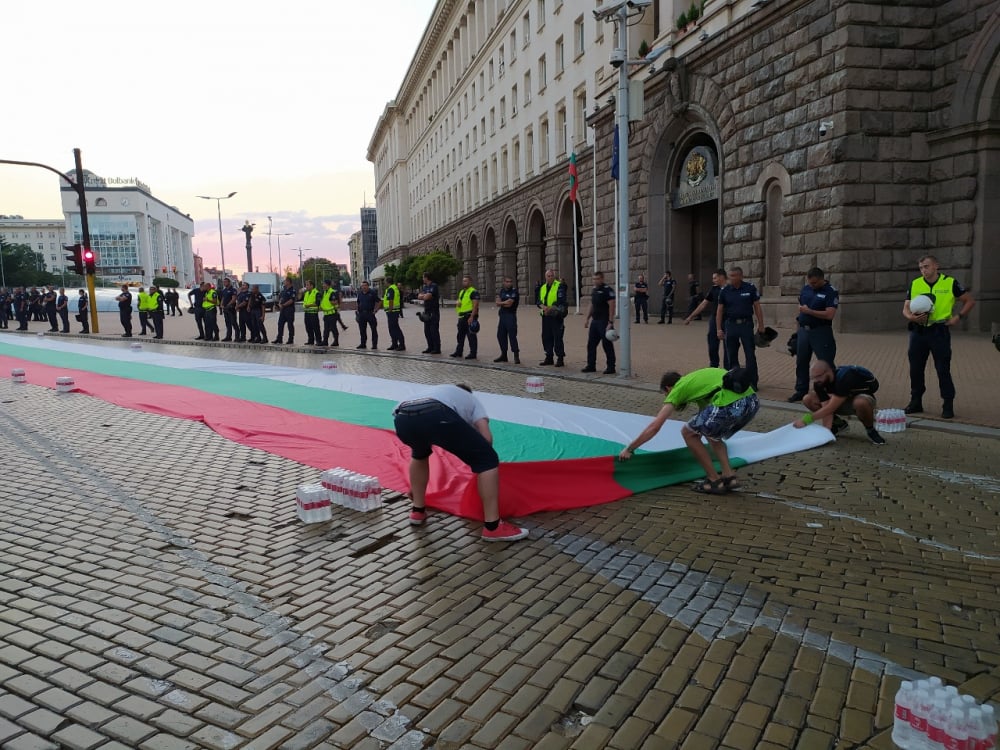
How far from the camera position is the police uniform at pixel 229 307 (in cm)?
2402

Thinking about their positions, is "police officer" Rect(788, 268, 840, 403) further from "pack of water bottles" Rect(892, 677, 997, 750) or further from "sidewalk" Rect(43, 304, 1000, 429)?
"pack of water bottles" Rect(892, 677, 997, 750)

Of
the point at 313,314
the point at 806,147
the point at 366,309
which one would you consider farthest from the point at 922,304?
the point at 313,314

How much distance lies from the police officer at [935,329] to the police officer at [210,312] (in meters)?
20.7

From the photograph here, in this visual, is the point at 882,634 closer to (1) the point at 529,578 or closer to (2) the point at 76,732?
(1) the point at 529,578

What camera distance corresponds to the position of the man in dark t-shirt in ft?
24.7

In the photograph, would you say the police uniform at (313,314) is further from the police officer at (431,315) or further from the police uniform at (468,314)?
the police uniform at (468,314)

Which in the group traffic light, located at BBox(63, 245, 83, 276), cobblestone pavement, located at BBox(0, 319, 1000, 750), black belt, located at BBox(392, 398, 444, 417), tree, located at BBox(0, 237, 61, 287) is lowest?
cobblestone pavement, located at BBox(0, 319, 1000, 750)

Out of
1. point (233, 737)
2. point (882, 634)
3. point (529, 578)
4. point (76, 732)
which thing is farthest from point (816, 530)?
point (76, 732)

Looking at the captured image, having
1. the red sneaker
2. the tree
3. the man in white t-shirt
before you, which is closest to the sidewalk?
the red sneaker

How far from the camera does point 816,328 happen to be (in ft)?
32.1

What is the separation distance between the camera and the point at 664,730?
9.59 ft

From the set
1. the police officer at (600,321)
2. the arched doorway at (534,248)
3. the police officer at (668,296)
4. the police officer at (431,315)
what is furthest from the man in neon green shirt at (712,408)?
the arched doorway at (534,248)

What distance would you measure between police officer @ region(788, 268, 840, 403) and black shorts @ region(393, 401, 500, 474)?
6.22 metres

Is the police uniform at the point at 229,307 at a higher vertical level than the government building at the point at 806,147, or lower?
lower
